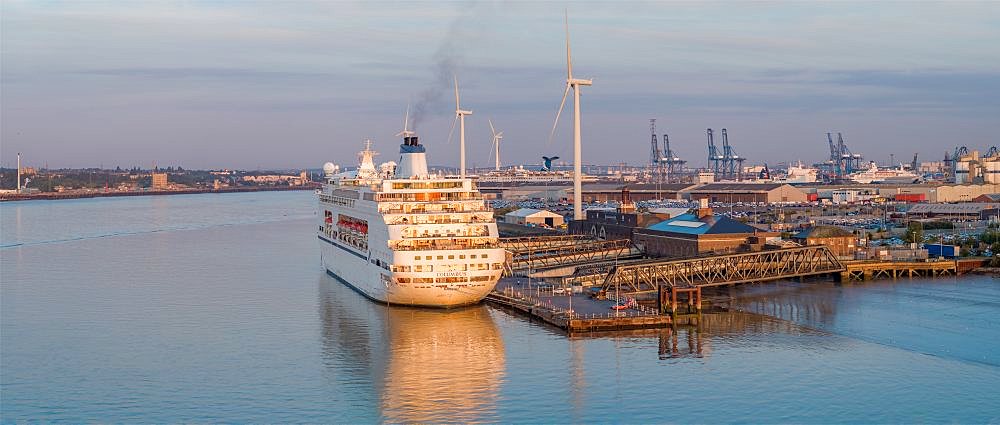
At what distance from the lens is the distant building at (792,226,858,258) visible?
1391 inches

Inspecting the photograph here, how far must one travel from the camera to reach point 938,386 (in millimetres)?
18094

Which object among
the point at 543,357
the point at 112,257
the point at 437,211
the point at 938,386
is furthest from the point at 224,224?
the point at 938,386

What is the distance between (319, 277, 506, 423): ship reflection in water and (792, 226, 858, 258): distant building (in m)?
14.1

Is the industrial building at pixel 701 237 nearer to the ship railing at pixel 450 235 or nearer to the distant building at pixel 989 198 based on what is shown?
the ship railing at pixel 450 235

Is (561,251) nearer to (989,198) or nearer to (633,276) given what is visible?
(633,276)

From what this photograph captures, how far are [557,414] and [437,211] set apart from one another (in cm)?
1009

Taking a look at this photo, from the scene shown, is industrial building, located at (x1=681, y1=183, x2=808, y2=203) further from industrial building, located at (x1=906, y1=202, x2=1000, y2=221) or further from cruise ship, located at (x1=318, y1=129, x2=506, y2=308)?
cruise ship, located at (x1=318, y1=129, x2=506, y2=308)

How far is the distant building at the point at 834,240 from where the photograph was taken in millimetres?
35344

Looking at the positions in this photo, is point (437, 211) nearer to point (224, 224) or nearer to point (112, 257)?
point (112, 257)

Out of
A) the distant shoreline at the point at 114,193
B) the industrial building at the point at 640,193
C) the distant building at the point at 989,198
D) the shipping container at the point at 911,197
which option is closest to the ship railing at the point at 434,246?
the distant building at the point at 989,198

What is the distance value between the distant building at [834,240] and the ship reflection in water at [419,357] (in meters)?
14.1

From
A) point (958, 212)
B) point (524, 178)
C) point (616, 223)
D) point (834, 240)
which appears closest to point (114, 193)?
point (524, 178)

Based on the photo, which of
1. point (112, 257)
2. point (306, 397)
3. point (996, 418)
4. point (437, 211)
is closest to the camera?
point (996, 418)

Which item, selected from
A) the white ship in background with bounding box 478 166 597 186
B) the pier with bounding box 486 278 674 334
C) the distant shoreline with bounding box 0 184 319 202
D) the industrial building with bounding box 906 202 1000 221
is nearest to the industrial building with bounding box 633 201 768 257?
the pier with bounding box 486 278 674 334
